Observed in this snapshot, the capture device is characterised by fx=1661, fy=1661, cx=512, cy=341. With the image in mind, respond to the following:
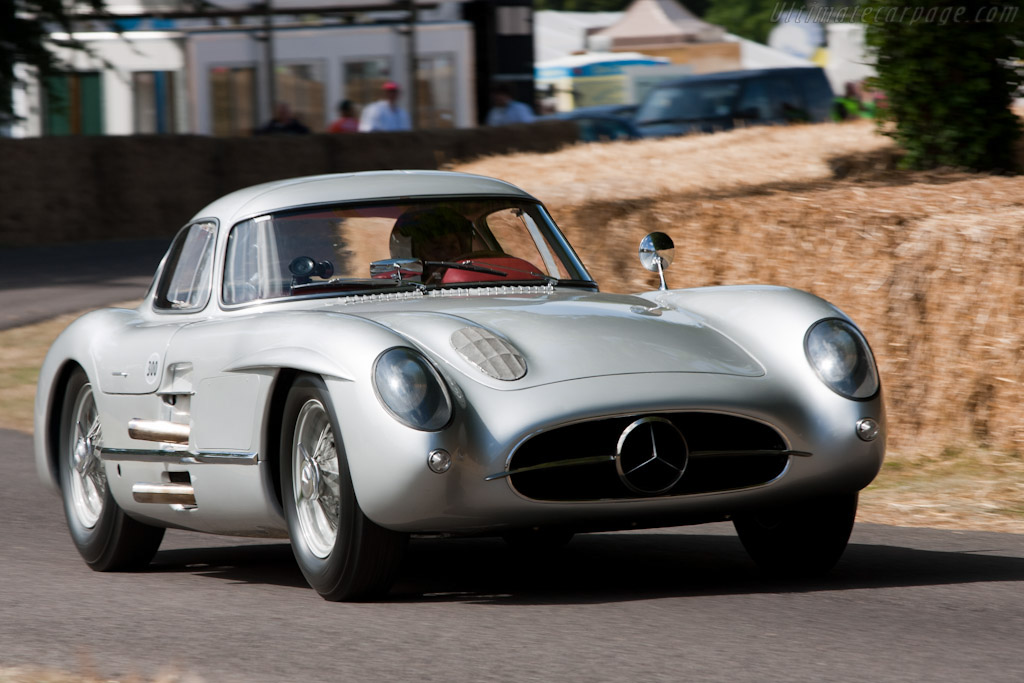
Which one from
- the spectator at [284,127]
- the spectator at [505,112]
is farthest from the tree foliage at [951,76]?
the spectator at [284,127]

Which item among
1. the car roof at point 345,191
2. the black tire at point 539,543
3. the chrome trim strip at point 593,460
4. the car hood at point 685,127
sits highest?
the car hood at point 685,127

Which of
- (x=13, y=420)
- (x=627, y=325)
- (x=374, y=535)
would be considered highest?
(x=627, y=325)

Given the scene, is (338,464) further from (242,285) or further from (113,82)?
(113,82)

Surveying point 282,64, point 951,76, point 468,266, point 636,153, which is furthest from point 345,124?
point 468,266

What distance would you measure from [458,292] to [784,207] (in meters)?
3.51

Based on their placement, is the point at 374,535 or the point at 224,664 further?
the point at 374,535

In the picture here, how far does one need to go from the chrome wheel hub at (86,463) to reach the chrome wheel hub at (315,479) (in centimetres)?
154

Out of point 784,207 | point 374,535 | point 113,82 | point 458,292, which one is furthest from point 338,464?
point 113,82

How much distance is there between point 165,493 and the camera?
572 cm

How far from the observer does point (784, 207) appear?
8906 millimetres

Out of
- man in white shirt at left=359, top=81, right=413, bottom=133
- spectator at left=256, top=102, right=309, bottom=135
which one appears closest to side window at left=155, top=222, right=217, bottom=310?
man in white shirt at left=359, top=81, right=413, bottom=133

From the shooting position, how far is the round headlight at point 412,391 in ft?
15.3

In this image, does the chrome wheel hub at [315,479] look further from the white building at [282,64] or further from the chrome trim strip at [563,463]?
the white building at [282,64]

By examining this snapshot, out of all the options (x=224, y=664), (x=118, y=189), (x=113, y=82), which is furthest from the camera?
(x=113, y=82)
